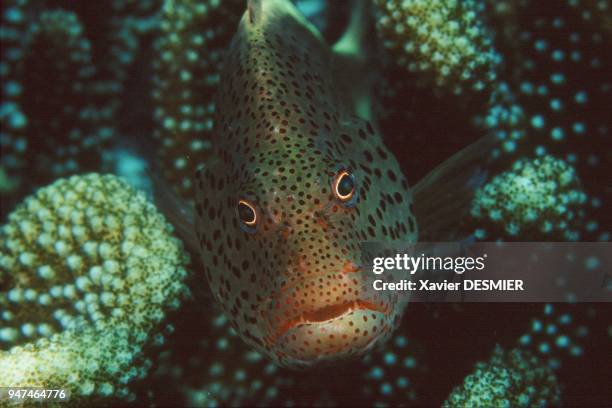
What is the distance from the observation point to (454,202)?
3602 millimetres

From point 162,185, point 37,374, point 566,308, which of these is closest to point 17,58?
point 162,185

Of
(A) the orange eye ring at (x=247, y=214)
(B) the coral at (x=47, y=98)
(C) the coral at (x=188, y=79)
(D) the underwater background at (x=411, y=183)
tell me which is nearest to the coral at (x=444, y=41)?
(D) the underwater background at (x=411, y=183)

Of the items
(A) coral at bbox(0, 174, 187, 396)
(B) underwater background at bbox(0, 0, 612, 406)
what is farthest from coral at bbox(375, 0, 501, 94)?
(A) coral at bbox(0, 174, 187, 396)

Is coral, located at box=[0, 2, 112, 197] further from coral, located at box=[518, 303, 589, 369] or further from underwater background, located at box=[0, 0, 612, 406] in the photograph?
coral, located at box=[518, 303, 589, 369]

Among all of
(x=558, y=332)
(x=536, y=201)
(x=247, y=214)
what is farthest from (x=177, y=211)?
(x=558, y=332)

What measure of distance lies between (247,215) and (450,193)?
1.45 meters

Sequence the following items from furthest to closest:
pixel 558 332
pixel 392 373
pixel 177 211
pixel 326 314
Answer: pixel 177 211 → pixel 392 373 → pixel 558 332 → pixel 326 314

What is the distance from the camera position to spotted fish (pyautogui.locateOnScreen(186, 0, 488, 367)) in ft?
8.13

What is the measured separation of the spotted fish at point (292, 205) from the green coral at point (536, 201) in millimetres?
502

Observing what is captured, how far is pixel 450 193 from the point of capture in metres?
3.61

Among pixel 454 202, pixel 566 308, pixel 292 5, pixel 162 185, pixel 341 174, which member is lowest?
pixel 566 308

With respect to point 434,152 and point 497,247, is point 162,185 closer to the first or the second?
point 434,152

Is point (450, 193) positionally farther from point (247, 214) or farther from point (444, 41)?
point (247, 214)

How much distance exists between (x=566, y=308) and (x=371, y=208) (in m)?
1.44
